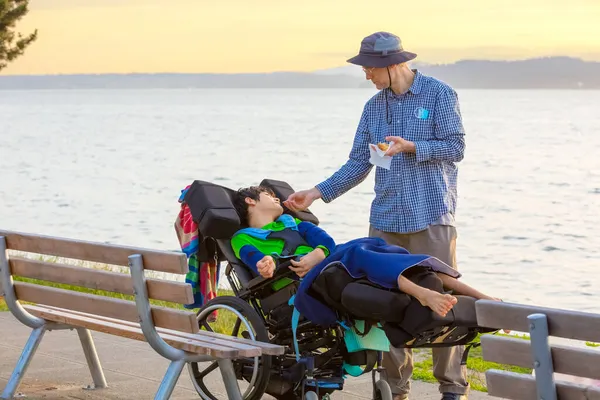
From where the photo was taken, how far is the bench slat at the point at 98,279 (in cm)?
507

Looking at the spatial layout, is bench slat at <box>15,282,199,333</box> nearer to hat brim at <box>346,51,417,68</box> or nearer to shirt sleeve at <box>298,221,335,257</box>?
shirt sleeve at <box>298,221,335,257</box>

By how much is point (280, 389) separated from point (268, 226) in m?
0.96

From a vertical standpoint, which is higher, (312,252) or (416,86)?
(416,86)

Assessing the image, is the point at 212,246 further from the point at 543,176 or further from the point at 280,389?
the point at 543,176

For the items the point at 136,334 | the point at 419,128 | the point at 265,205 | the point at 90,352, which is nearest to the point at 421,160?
the point at 419,128

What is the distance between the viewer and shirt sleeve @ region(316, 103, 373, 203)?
6340 mm

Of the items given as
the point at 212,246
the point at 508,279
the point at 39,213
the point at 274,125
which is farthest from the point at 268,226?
the point at 274,125

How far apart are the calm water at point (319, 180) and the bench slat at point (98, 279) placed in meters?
12.3

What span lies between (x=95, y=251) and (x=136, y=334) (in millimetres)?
433

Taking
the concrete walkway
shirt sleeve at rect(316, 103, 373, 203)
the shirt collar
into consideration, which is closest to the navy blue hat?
the shirt collar

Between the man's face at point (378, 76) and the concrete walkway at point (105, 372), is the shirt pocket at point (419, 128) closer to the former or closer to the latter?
the man's face at point (378, 76)

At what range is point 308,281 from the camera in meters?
5.28

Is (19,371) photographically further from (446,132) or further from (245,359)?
A: (446,132)

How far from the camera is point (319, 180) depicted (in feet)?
122
